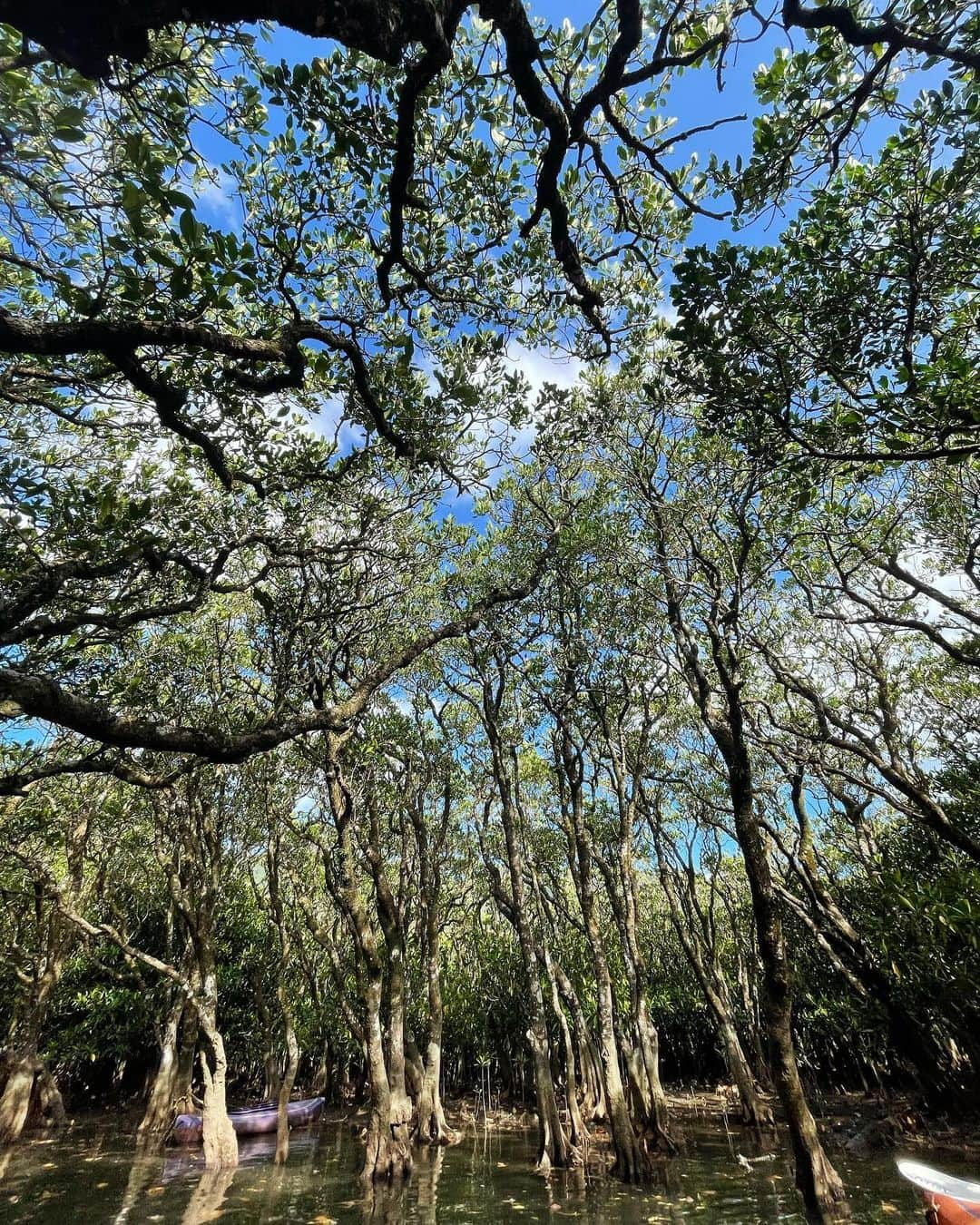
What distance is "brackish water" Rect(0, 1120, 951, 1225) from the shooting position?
33.7 feet

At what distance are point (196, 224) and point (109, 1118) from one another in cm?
3240

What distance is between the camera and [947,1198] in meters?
5.48

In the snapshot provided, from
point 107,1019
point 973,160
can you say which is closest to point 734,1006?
point 107,1019

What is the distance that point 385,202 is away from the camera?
617 cm

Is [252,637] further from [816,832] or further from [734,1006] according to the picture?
[734,1006]

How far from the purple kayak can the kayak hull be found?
17966 millimetres

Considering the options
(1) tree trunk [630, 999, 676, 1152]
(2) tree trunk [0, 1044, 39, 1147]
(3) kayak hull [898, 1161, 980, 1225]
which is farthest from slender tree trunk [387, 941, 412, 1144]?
(3) kayak hull [898, 1161, 980, 1225]

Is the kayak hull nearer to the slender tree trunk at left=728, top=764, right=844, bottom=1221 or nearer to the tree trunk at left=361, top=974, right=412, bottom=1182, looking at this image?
the slender tree trunk at left=728, top=764, right=844, bottom=1221

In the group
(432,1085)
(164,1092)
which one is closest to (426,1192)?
(432,1085)

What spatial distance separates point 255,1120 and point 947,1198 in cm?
2324

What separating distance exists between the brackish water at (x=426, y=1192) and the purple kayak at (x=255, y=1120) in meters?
1.54

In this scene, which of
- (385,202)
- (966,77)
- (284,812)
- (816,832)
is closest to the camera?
(966,77)

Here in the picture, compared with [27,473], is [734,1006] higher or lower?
lower

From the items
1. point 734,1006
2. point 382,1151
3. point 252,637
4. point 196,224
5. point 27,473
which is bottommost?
point 382,1151
